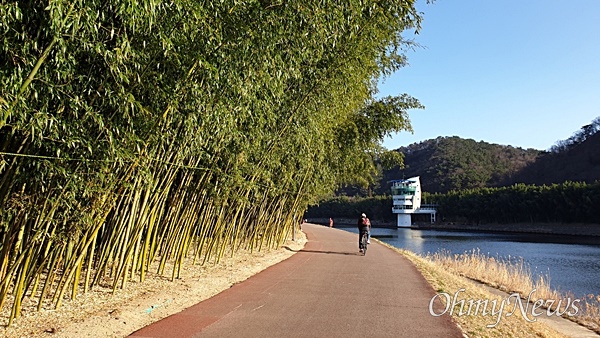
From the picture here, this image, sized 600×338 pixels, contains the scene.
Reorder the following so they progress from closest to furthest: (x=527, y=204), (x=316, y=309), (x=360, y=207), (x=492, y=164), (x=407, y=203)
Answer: (x=316, y=309)
(x=527, y=204)
(x=407, y=203)
(x=360, y=207)
(x=492, y=164)

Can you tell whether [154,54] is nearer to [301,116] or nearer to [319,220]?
[301,116]

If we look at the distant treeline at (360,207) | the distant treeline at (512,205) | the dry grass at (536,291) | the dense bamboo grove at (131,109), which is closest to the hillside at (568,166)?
the distant treeline at (512,205)

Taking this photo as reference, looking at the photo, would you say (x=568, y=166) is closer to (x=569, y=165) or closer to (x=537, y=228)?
(x=569, y=165)

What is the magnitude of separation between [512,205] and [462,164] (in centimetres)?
2987

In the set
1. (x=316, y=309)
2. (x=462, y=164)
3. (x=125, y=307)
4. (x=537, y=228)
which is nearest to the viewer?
(x=125, y=307)

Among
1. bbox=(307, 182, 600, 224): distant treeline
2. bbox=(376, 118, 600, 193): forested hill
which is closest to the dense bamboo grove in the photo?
bbox=(307, 182, 600, 224): distant treeline

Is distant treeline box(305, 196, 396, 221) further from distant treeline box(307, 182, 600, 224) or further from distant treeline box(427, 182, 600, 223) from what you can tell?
distant treeline box(427, 182, 600, 223)

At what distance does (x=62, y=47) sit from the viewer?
3113mm

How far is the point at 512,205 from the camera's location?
167ft

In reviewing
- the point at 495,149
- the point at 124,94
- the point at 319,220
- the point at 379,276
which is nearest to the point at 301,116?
the point at 379,276

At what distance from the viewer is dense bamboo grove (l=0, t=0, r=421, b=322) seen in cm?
327

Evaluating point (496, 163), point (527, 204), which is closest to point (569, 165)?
point (496, 163)

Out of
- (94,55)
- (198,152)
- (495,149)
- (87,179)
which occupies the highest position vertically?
(495,149)

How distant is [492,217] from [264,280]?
5237cm
